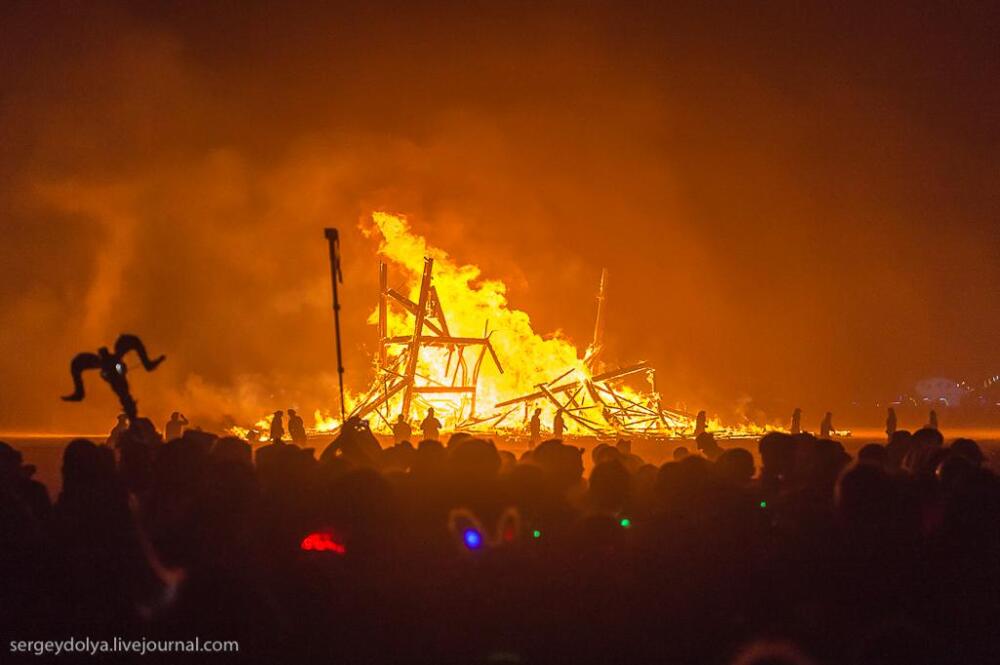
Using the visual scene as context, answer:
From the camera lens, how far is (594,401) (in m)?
30.4

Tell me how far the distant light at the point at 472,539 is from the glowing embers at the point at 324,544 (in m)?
0.88

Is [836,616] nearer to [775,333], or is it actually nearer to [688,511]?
[688,511]

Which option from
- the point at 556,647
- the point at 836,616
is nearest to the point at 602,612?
the point at 556,647

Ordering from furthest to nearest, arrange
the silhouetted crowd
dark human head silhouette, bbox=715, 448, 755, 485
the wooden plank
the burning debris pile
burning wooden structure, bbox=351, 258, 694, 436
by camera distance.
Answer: the burning debris pile → burning wooden structure, bbox=351, 258, 694, 436 → the wooden plank → dark human head silhouette, bbox=715, 448, 755, 485 → the silhouetted crowd

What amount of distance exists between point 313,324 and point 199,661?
42.4 m

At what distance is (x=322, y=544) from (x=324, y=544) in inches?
0.5

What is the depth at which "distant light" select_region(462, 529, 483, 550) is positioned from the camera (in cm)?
644

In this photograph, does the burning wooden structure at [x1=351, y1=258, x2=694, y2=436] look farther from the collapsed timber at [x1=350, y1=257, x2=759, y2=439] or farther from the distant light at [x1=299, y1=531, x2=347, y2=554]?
the distant light at [x1=299, y1=531, x2=347, y2=554]

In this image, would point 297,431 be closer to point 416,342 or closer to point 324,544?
point 416,342

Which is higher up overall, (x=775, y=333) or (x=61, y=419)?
(x=775, y=333)

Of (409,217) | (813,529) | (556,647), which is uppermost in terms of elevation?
(409,217)

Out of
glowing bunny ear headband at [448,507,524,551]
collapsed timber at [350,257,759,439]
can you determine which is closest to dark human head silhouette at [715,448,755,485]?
glowing bunny ear headband at [448,507,524,551]

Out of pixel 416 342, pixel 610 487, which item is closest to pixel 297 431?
pixel 416 342

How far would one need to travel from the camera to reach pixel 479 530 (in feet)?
21.3
